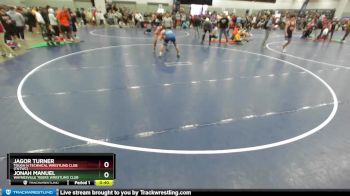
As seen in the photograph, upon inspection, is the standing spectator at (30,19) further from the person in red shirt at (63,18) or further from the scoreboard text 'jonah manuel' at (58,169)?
the scoreboard text 'jonah manuel' at (58,169)

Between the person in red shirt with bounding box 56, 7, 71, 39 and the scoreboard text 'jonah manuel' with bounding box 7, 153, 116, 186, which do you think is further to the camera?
the person in red shirt with bounding box 56, 7, 71, 39

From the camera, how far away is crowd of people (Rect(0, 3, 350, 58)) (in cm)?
1016

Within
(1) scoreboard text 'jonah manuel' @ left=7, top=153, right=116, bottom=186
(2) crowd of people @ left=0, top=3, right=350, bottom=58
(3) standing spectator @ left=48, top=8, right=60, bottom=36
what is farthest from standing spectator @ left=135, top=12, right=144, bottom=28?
(1) scoreboard text 'jonah manuel' @ left=7, top=153, right=116, bottom=186

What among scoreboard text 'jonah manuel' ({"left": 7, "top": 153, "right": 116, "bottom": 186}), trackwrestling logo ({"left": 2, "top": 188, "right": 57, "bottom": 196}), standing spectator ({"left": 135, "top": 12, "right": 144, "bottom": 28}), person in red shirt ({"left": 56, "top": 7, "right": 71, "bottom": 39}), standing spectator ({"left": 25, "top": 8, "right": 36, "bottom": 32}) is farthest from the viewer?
standing spectator ({"left": 135, "top": 12, "right": 144, "bottom": 28})

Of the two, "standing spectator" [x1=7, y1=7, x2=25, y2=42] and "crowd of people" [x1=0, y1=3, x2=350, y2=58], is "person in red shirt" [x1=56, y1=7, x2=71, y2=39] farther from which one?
"standing spectator" [x1=7, y1=7, x2=25, y2=42]

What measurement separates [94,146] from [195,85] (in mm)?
3794

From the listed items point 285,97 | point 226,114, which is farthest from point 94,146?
point 285,97

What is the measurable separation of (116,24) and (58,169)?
2126 centimetres

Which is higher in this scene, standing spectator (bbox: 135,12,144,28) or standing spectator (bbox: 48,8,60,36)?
standing spectator (bbox: 135,12,144,28)

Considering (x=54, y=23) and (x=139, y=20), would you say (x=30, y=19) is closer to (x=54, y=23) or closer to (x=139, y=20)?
(x=54, y=23)

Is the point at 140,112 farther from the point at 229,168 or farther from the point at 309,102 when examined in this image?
the point at 309,102

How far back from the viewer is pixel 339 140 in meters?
4.23

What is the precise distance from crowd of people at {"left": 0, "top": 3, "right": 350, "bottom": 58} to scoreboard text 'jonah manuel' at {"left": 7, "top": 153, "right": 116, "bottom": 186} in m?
7.74

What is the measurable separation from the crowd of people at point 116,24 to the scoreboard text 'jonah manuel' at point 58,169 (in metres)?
7.74
